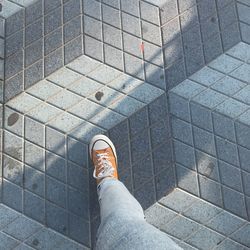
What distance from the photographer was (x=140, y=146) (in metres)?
3.74

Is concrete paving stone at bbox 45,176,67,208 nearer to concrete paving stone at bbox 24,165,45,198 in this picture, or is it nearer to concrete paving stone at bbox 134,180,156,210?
concrete paving stone at bbox 24,165,45,198

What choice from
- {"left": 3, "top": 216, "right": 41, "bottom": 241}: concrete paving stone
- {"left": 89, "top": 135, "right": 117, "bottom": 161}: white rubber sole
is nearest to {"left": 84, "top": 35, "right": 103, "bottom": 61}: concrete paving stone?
{"left": 89, "top": 135, "right": 117, "bottom": 161}: white rubber sole

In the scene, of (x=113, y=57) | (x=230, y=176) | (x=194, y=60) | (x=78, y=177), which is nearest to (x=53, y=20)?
(x=113, y=57)

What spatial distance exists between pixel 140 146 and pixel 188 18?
1247 millimetres

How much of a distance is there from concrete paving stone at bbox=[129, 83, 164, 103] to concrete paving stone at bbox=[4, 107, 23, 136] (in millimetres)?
948

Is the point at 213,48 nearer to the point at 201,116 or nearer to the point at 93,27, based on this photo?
the point at 201,116

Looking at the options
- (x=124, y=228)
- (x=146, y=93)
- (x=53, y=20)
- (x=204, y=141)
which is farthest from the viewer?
(x=53, y=20)

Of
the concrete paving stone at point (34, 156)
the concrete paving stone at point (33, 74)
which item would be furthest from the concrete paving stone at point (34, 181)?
the concrete paving stone at point (33, 74)

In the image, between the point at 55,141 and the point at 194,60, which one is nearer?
the point at 55,141

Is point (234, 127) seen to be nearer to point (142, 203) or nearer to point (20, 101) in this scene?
point (142, 203)

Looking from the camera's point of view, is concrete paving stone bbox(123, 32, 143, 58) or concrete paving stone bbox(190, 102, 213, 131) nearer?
concrete paving stone bbox(190, 102, 213, 131)

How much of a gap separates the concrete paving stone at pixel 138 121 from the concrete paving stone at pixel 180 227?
768 mm

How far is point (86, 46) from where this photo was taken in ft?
13.1

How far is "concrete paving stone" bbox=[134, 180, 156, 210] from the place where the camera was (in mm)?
3635
